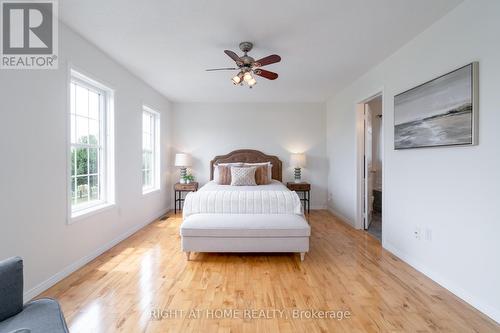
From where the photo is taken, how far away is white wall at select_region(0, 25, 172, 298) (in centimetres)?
191

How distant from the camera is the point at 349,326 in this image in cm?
175

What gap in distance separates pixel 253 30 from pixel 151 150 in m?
3.38

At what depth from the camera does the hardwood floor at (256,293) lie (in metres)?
1.77

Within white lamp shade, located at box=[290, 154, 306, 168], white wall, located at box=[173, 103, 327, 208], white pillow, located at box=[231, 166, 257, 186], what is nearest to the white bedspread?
white pillow, located at box=[231, 166, 257, 186]

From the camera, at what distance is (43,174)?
2213mm

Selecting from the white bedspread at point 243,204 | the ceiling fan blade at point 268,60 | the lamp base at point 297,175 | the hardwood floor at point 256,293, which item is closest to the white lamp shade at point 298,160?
the lamp base at point 297,175

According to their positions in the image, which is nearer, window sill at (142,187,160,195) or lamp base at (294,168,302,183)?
window sill at (142,187,160,195)

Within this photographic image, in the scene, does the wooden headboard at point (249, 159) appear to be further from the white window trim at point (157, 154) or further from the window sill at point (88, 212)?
the window sill at point (88, 212)

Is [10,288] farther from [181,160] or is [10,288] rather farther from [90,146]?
[181,160]

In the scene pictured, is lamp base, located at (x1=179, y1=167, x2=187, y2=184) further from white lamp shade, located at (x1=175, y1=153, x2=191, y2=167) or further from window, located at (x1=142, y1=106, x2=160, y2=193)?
window, located at (x1=142, y1=106, x2=160, y2=193)

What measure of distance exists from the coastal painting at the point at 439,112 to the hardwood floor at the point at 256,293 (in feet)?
4.53

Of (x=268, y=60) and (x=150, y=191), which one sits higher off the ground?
(x=268, y=60)

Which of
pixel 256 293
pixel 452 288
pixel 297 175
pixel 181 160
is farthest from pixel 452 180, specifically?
pixel 181 160

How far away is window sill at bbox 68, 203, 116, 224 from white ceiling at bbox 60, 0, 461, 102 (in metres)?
1.96
